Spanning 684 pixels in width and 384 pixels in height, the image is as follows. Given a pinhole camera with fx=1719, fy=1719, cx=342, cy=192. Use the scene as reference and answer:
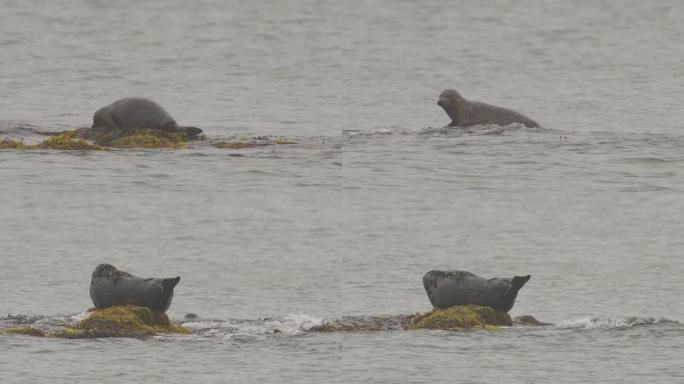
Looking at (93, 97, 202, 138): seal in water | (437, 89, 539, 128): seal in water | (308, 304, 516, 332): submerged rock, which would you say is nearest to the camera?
(308, 304, 516, 332): submerged rock

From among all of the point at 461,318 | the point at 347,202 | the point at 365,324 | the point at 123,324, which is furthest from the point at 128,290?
the point at 347,202

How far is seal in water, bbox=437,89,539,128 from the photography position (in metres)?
29.0

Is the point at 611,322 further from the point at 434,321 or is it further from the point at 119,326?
the point at 119,326

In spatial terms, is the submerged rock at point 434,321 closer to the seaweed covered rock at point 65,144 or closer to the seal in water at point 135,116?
the seaweed covered rock at point 65,144

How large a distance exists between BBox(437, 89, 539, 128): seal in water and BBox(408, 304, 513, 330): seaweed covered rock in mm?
7443

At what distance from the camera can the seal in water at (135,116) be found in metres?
26.6

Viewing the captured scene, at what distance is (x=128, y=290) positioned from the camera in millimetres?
21672

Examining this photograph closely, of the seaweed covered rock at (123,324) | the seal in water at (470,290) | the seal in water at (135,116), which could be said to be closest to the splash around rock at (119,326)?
the seaweed covered rock at (123,324)

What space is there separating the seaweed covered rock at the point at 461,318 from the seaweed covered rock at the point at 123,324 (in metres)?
3.00

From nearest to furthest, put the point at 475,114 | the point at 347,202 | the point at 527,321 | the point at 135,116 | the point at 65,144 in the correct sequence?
1. the point at 527,321
2. the point at 65,144
3. the point at 135,116
4. the point at 475,114
5. the point at 347,202

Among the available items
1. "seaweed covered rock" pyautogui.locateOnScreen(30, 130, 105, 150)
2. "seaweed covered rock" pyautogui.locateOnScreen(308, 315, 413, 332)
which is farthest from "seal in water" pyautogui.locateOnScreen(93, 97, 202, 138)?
"seaweed covered rock" pyautogui.locateOnScreen(308, 315, 413, 332)

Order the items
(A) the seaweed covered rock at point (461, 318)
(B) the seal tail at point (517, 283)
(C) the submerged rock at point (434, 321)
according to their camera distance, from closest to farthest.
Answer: (C) the submerged rock at point (434, 321), (A) the seaweed covered rock at point (461, 318), (B) the seal tail at point (517, 283)

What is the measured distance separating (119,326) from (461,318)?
4.25m

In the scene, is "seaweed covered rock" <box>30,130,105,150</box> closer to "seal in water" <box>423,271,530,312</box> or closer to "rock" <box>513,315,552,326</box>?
"seal in water" <box>423,271,530,312</box>
